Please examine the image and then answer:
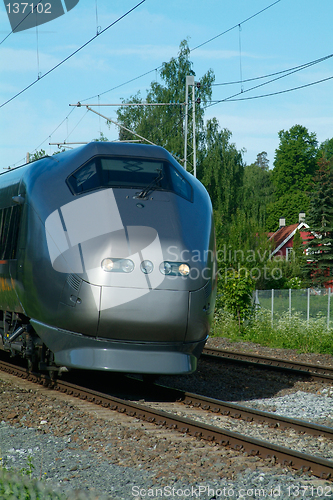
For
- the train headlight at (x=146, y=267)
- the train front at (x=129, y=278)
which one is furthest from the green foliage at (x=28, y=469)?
the train headlight at (x=146, y=267)

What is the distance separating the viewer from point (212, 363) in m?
10.7

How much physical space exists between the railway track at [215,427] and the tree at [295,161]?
203 ft

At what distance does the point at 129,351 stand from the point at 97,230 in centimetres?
139

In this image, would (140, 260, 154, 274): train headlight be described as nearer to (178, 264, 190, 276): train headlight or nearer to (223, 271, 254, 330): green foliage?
(178, 264, 190, 276): train headlight

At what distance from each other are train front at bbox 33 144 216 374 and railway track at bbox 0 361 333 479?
2.06 ft

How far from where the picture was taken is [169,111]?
34.9 meters

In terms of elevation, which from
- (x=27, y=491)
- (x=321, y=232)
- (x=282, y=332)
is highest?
(x=321, y=232)

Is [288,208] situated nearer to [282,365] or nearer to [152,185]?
[282,365]

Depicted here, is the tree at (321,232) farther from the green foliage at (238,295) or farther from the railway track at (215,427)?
the railway track at (215,427)

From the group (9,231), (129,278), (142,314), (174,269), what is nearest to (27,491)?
(142,314)

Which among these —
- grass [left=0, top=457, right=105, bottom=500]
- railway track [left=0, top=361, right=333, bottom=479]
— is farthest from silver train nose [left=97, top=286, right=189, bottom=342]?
A: grass [left=0, top=457, right=105, bottom=500]

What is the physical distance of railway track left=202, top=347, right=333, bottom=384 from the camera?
29.8ft

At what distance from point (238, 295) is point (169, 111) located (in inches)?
828

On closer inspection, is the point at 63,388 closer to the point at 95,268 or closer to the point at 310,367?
the point at 95,268
